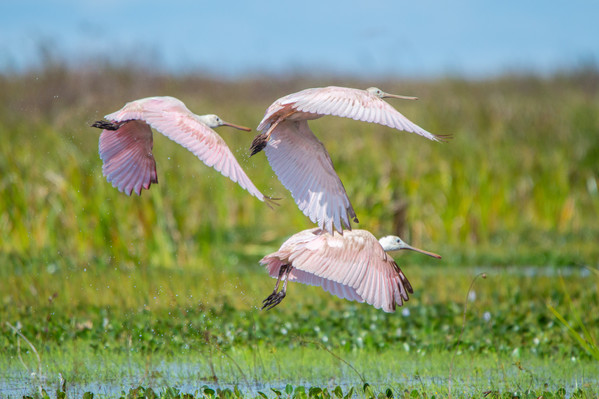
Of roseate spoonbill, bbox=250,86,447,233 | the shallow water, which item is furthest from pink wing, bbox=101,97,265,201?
the shallow water

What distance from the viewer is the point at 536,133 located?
15828mm

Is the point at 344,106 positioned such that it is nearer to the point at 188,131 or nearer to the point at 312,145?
the point at 312,145

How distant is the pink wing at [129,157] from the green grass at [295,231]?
57 cm

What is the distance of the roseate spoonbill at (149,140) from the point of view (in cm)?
406

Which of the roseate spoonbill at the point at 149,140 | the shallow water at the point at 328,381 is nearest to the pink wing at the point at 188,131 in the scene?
the roseate spoonbill at the point at 149,140

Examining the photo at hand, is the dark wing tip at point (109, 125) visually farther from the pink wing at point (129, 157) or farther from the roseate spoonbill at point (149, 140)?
the pink wing at point (129, 157)

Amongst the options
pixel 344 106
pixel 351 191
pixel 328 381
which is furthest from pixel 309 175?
pixel 351 191

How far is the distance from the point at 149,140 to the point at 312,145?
36.2 inches

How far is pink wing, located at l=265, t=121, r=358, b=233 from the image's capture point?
435 centimetres

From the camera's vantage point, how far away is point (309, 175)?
14.6 feet

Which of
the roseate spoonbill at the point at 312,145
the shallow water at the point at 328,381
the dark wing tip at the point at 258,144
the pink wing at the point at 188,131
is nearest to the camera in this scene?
Answer: the pink wing at the point at 188,131

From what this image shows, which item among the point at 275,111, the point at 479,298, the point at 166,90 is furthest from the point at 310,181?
the point at 166,90

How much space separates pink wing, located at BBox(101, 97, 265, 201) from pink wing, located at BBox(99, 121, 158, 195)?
331 millimetres

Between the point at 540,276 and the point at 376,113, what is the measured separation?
586cm
